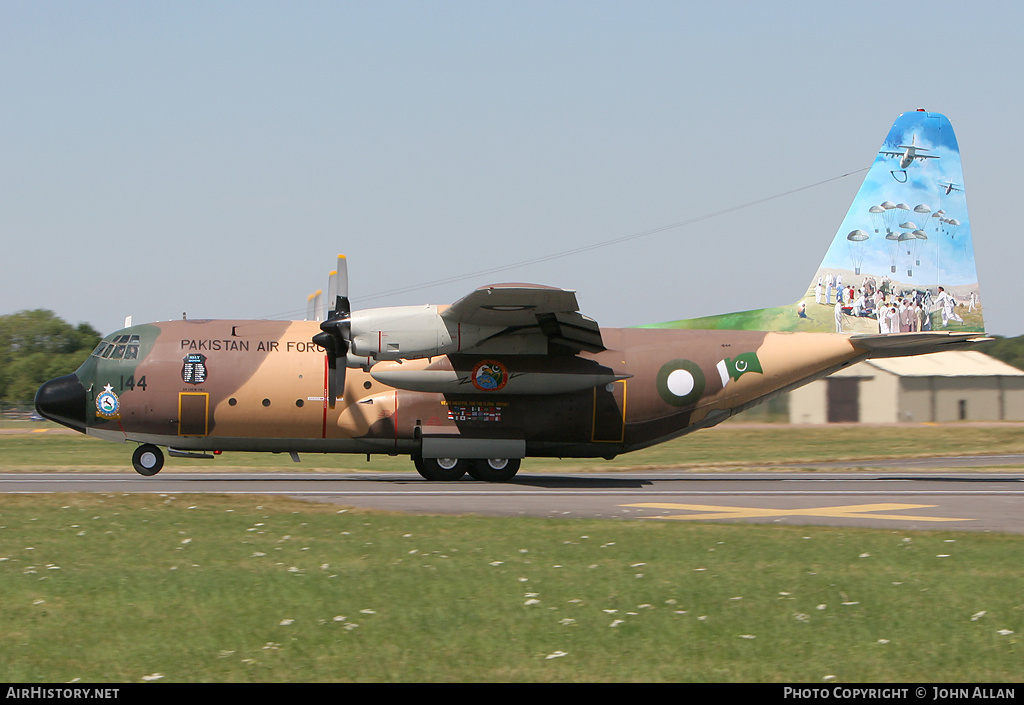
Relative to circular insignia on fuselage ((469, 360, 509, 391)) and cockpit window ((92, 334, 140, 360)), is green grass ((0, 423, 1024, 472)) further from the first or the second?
circular insignia on fuselage ((469, 360, 509, 391))

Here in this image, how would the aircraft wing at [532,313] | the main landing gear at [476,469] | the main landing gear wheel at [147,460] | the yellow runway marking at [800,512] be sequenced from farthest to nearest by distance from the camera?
the main landing gear at [476,469], the main landing gear wheel at [147,460], the aircraft wing at [532,313], the yellow runway marking at [800,512]

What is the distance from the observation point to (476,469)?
24484 mm

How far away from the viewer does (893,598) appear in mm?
9758

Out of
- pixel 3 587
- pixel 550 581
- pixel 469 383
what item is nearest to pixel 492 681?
pixel 550 581

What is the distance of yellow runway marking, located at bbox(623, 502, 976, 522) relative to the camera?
54.9 feet

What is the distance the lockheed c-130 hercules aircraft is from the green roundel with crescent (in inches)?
1.3

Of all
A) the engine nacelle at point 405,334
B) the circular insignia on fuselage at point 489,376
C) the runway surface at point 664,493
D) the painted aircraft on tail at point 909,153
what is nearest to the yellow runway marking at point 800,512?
the runway surface at point 664,493

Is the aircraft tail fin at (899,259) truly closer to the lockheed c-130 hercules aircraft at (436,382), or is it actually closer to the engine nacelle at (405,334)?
the lockheed c-130 hercules aircraft at (436,382)

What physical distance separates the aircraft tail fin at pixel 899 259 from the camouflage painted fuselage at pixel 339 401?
8.75 feet

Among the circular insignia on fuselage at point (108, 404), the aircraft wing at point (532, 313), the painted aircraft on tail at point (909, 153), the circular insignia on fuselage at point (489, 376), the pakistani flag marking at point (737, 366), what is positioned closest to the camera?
the aircraft wing at point (532, 313)

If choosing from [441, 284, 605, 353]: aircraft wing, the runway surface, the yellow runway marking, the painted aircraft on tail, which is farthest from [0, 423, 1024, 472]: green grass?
the yellow runway marking

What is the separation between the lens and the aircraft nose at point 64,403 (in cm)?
2345

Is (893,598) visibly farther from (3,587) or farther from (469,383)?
(469,383)

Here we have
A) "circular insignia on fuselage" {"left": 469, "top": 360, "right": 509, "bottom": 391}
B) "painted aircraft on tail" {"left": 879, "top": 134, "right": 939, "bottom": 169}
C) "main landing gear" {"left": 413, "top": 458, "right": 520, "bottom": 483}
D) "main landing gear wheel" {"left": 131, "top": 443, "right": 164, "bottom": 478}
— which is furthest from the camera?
"painted aircraft on tail" {"left": 879, "top": 134, "right": 939, "bottom": 169}
